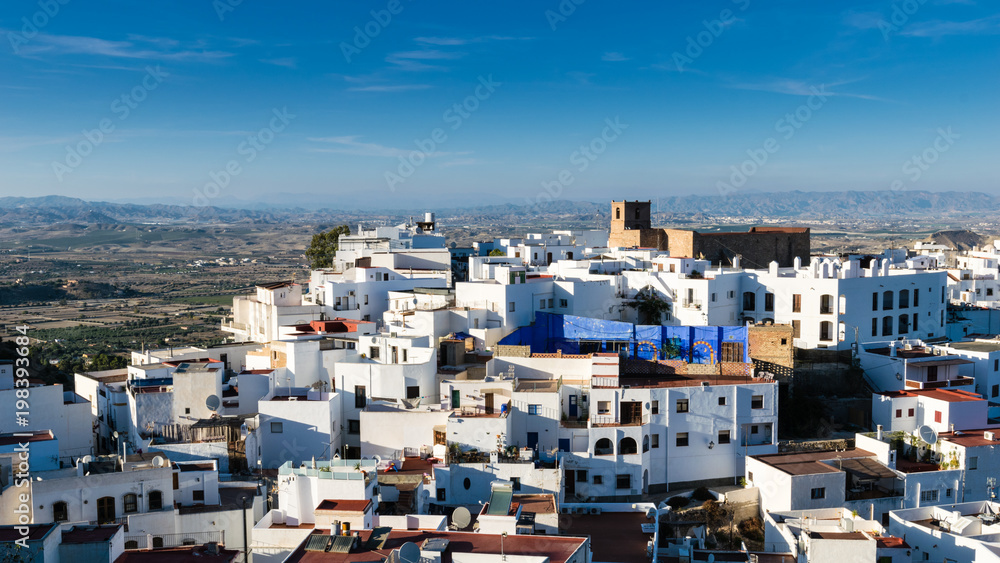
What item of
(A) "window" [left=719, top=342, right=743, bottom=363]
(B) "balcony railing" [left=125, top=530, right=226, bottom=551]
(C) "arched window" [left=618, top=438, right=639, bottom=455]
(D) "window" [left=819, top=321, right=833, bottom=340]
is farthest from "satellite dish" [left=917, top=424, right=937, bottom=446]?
(B) "balcony railing" [left=125, top=530, right=226, bottom=551]

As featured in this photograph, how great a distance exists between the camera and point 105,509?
1738 cm

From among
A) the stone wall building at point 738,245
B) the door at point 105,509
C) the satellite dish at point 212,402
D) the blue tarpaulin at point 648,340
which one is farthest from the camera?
the stone wall building at point 738,245

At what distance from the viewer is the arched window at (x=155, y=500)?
17.6m

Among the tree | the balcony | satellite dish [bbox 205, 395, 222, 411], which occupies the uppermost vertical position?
the tree

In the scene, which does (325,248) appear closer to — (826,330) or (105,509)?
(826,330)

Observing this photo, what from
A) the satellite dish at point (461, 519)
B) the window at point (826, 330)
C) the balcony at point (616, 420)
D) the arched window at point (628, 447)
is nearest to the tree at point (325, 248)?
the window at point (826, 330)

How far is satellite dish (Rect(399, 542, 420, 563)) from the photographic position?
45.3 ft

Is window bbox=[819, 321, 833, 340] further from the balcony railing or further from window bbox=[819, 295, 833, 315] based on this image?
the balcony railing

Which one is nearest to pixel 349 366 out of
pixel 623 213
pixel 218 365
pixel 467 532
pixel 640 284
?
pixel 218 365

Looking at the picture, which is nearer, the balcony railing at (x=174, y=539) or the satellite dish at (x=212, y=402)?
the balcony railing at (x=174, y=539)

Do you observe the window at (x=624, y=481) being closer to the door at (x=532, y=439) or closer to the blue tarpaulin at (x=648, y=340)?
the door at (x=532, y=439)

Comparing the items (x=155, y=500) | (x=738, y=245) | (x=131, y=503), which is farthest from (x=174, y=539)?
(x=738, y=245)

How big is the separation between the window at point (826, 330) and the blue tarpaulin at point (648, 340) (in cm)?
538

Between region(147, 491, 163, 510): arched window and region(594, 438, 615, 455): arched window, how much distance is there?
10.4 metres
